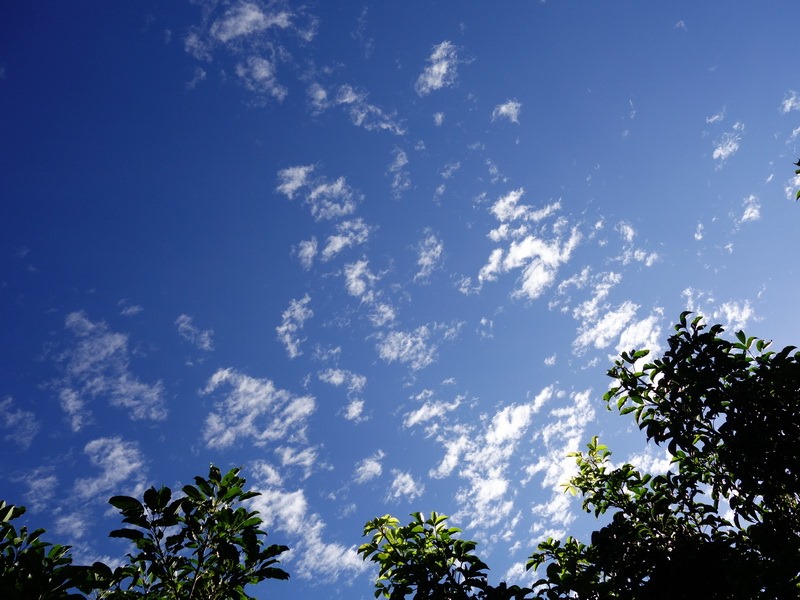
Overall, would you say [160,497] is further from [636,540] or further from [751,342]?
[751,342]

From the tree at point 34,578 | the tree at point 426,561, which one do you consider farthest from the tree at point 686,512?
the tree at point 34,578

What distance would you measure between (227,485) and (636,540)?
20.6 ft

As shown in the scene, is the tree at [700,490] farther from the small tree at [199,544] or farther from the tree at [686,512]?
the small tree at [199,544]

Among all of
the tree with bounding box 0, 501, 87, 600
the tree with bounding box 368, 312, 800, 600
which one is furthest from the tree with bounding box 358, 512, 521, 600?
the tree with bounding box 0, 501, 87, 600

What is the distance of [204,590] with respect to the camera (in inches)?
194

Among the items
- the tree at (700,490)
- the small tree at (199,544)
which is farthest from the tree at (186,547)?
the tree at (700,490)

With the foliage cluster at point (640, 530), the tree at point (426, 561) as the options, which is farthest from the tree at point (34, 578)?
the tree at point (426, 561)

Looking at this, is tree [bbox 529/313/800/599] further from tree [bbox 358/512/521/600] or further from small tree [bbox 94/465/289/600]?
small tree [bbox 94/465/289/600]

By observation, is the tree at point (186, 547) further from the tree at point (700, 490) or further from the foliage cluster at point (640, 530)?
the tree at point (700, 490)

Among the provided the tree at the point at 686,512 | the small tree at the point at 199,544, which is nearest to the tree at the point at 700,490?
the tree at the point at 686,512

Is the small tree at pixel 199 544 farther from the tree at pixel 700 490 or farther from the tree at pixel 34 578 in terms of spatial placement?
the tree at pixel 700 490

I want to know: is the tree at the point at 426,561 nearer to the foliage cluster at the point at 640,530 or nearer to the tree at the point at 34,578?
the foliage cluster at the point at 640,530

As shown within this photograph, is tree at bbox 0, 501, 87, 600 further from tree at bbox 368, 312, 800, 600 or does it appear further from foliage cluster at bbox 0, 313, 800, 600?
tree at bbox 368, 312, 800, 600

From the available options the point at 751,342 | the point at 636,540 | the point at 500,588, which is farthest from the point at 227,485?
the point at 751,342
